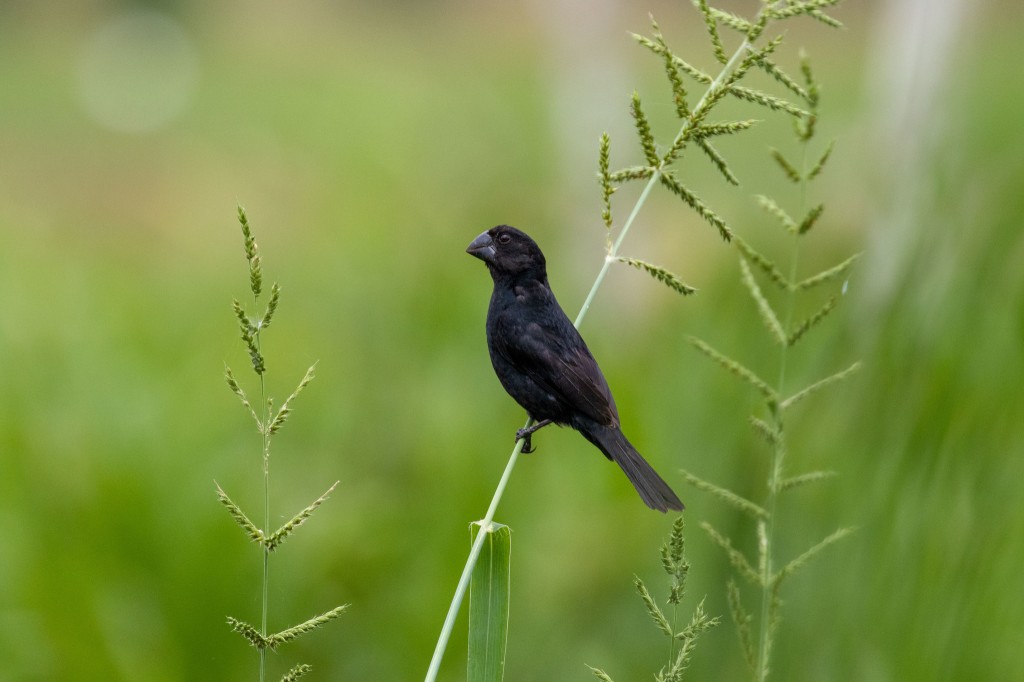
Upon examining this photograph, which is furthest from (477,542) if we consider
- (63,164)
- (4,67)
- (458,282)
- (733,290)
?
(4,67)

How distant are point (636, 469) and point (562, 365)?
5.0 inches

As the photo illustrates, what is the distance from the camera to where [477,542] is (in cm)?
103

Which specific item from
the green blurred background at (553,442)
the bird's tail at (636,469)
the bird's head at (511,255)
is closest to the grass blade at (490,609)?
the bird's tail at (636,469)

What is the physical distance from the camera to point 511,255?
4.00 feet

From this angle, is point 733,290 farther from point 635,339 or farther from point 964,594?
point 635,339

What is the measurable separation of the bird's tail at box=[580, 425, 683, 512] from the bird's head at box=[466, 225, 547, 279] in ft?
0.57

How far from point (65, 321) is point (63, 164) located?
10.7 m

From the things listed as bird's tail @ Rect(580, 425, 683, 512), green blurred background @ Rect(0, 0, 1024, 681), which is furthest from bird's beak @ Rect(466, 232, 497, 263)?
green blurred background @ Rect(0, 0, 1024, 681)

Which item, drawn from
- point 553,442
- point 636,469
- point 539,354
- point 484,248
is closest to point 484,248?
point 484,248

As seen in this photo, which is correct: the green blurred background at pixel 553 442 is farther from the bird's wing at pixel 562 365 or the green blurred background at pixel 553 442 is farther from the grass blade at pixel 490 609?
the grass blade at pixel 490 609

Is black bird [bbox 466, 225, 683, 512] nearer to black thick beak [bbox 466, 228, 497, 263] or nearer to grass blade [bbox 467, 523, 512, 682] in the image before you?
black thick beak [bbox 466, 228, 497, 263]

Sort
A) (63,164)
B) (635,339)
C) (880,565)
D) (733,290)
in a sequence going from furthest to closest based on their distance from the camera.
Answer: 1. (63,164)
2. (635,339)
3. (733,290)
4. (880,565)

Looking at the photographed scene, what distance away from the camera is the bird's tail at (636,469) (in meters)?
1.03

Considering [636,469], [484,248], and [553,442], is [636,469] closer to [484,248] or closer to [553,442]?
[484,248]
